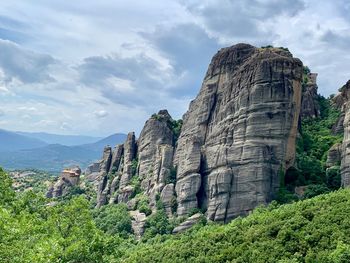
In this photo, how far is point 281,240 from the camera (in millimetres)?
40188

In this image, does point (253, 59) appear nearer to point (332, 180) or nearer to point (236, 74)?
point (236, 74)

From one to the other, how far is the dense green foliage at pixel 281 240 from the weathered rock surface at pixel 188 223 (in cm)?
1093

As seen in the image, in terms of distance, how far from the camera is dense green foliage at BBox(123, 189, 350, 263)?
3725cm

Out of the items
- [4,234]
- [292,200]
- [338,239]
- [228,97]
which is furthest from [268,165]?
[4,234]

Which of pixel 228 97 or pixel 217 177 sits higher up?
pixel 228 97

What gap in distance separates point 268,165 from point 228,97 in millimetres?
11588

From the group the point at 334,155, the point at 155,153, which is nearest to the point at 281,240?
the point at 334,155

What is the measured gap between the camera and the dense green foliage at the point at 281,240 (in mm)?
37250

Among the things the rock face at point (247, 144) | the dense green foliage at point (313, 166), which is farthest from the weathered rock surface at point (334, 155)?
the rock face at point (247, 144)

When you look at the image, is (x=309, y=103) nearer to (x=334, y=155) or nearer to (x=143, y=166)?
(x=334, y=155)

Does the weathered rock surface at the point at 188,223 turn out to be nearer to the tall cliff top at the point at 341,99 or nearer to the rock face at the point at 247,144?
the rock face at the point at 247,144

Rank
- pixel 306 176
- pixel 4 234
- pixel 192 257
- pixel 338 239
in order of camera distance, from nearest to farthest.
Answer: pixel 4 234
pixel 338 239
pixel 192 257
pixel 306 176

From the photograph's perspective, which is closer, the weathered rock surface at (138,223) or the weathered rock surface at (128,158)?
the weathered rock surface at (138,223)

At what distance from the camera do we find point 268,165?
58.7 metres
